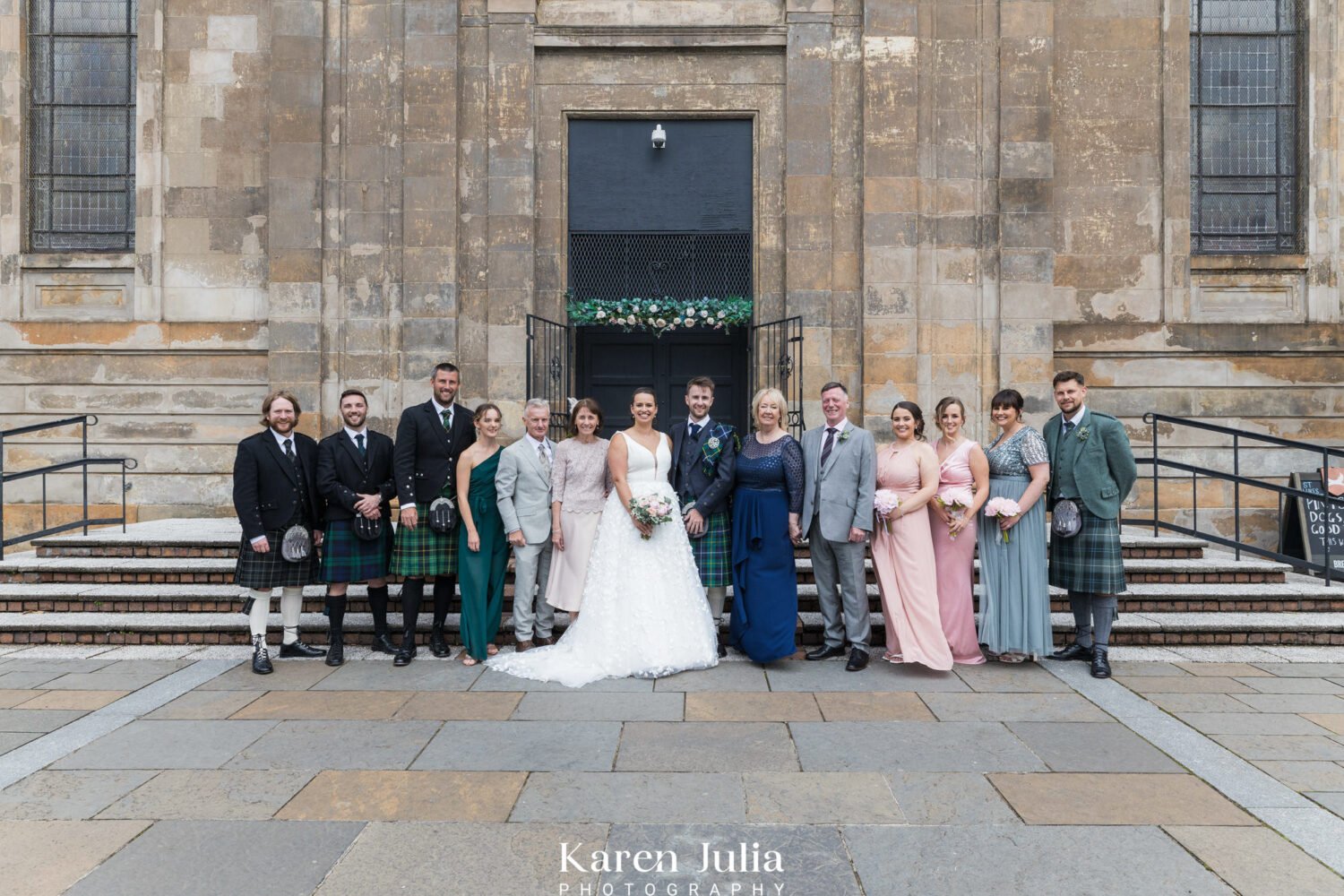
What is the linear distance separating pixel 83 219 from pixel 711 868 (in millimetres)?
12595

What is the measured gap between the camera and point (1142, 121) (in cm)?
1139

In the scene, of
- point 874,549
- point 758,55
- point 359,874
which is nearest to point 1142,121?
point 758,55

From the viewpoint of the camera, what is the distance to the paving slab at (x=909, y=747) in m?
4.49

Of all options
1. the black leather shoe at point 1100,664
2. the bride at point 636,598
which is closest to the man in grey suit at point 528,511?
the bride at point 636,598

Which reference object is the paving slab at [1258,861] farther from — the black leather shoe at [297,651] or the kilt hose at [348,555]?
the black leather shoe at [297,651]

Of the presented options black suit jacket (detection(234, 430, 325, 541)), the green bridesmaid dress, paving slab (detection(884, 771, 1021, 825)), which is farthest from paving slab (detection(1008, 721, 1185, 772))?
black suit jacket (detection(234, 430, 325, 541))

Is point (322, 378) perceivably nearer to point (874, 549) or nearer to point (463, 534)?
point (463, 534)

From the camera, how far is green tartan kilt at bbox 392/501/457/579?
6637mm

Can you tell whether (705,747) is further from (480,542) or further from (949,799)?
(480,542)

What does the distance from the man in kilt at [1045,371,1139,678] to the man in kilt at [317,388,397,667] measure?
16.2ft

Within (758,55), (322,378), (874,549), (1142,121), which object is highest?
(758,55)

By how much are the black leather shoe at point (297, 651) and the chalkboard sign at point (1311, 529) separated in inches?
392

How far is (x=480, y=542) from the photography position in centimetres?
671

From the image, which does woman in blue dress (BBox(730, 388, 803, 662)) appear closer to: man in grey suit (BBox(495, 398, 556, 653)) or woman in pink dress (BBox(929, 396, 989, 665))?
woman in pink dress (BBox(929, 396, 989, 665))
